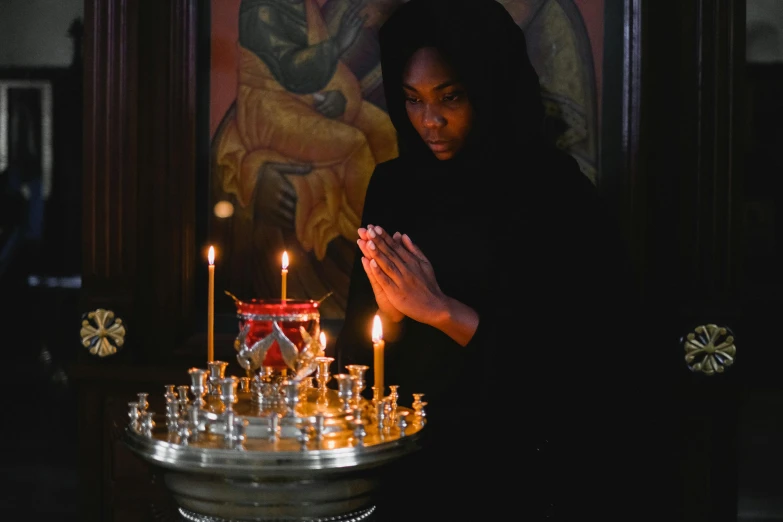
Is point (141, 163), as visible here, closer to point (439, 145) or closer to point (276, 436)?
point (439, 145)

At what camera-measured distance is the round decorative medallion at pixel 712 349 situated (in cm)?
283

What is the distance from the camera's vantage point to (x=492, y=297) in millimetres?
2461

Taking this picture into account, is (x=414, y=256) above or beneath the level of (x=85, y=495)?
above

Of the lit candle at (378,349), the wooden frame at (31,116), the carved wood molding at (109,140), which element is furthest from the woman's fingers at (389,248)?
the wooden frame at (31,116)

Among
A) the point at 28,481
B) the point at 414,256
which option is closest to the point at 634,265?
the point at 414,256

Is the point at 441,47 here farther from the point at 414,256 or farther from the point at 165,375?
the point at 165,375

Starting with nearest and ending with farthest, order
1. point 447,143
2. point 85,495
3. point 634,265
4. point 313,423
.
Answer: point 313,423 → point 447,143 → point 634,265 → point 85,495

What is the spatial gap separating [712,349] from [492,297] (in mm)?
800

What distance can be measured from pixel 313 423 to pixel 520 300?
76 cm

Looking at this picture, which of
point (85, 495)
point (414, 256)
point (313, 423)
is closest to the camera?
point (313, 423)

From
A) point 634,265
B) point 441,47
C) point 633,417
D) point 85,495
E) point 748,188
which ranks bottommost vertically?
point 85,495

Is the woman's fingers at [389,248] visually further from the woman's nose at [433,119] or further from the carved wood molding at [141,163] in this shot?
the carved wood molding at [141,163]

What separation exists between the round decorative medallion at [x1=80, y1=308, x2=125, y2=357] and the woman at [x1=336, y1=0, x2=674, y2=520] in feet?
2.71

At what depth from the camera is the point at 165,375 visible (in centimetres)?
304
